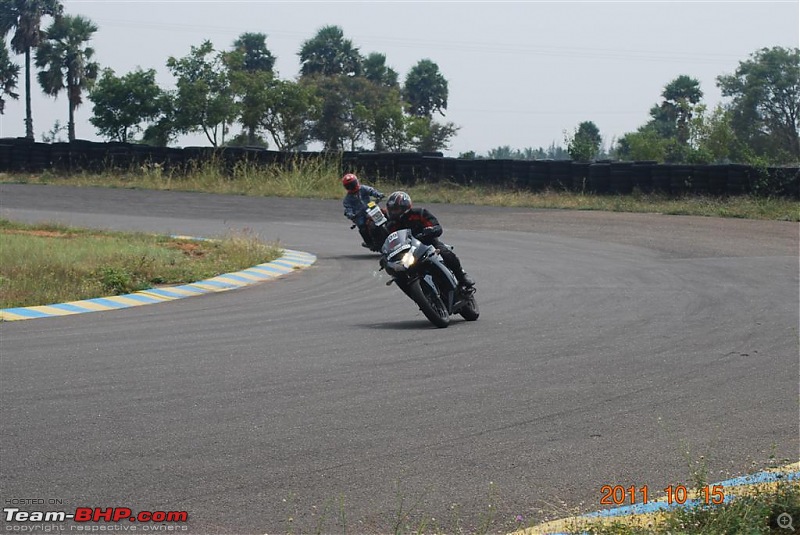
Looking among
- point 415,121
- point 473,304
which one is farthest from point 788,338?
point 415,121

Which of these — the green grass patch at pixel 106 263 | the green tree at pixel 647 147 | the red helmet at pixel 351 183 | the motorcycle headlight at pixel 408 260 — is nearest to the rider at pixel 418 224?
the motorcycle headlight at pixel 408 260

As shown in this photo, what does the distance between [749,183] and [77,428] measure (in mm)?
25405

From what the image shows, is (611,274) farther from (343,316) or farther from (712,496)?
(712,496)

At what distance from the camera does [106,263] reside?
52.5 ft

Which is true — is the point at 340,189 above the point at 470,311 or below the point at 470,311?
above

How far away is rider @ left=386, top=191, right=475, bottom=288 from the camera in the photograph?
460 inches

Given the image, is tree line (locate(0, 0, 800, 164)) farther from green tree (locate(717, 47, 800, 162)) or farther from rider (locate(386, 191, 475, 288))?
rider (locate(386, 191, 475, 288))

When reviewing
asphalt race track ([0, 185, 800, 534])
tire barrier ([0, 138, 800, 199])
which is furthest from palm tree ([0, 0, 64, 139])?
asphalt race track ([0, 185, 800, 534])

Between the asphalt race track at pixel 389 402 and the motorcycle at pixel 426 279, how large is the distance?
22 centimetres

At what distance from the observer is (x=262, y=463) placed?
19.2 feet

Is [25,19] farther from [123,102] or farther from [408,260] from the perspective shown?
[408,260]

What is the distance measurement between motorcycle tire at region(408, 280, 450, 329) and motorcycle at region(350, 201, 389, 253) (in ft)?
23.6

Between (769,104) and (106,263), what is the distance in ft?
205

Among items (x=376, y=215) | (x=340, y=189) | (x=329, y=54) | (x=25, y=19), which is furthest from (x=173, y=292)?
(x=329, y=54)
